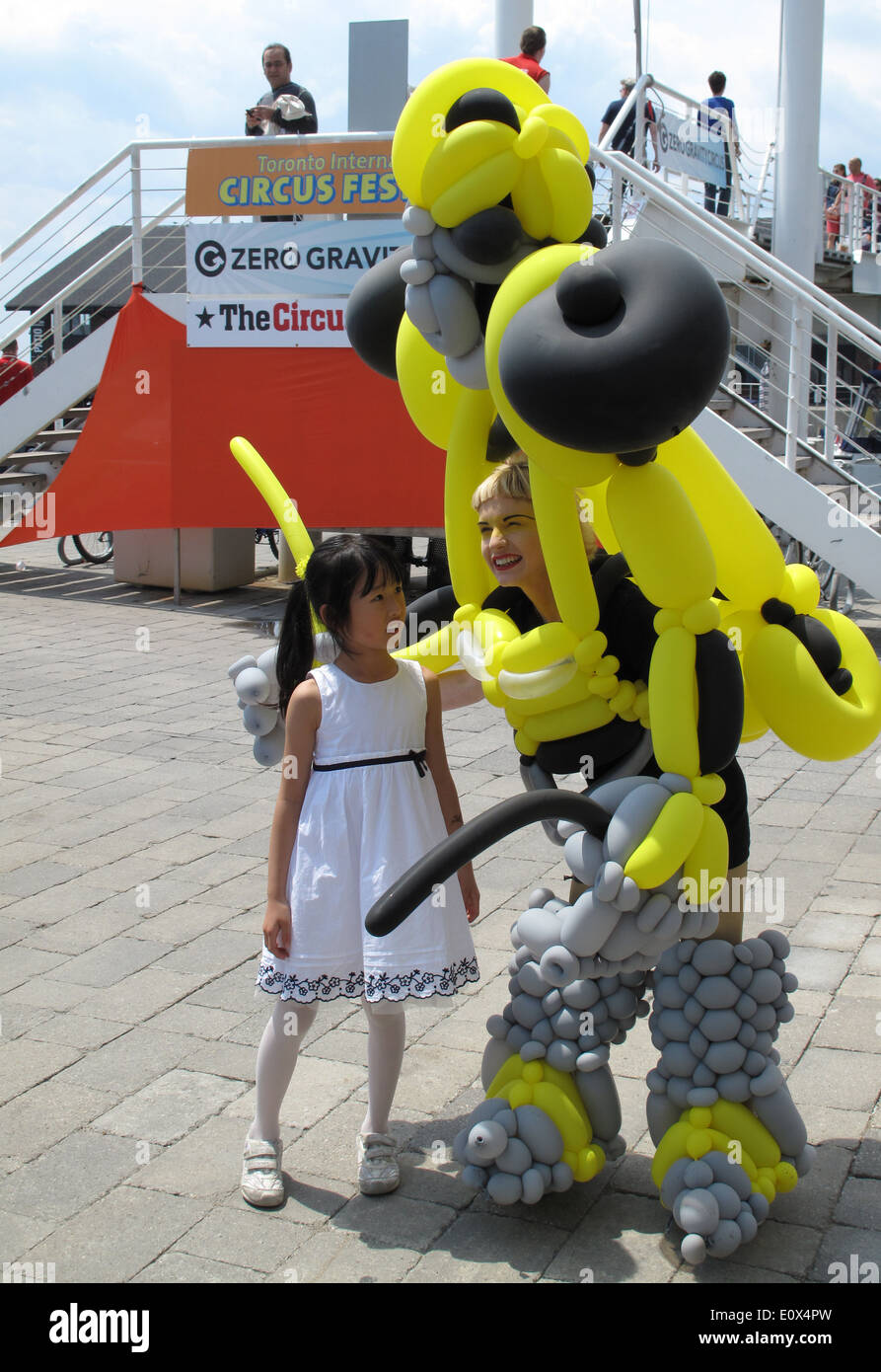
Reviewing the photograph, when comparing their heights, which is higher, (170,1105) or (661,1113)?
(661,1113)

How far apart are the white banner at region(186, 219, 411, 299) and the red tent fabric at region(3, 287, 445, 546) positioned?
0.47 metres

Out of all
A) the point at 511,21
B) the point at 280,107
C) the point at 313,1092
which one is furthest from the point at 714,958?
the point at 511,21

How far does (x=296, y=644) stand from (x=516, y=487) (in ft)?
2.23

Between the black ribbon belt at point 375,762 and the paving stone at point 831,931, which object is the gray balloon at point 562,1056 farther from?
the paving stone at point 831,931

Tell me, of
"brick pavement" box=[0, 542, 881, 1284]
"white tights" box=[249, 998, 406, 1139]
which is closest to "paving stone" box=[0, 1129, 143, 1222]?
"brick pavement" box=[0, 542, 881, 1284]

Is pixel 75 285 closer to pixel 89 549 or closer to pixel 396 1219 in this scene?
pixel 89 549

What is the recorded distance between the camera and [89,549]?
13703 millimetres

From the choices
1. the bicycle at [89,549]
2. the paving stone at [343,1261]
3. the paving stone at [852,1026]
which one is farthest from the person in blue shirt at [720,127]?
the paving stone at [343,1261]

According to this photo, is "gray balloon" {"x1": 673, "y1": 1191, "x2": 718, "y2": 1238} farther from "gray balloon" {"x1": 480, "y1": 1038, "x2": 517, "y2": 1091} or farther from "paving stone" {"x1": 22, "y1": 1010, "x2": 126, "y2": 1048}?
"paving stone" {"x1": 22, "y1": 1010, "x2": 126, "y2": 1048}

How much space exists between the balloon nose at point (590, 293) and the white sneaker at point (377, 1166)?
1.91 metres

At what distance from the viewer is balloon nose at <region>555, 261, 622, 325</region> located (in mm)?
2375

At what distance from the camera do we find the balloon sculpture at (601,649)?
7.93ft

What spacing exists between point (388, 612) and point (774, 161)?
10175 millimetres
